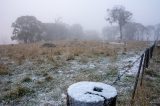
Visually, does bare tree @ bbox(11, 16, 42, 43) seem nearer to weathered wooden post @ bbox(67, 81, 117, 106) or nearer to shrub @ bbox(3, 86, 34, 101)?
shrub @ bbox(3, 86, 34, 101)

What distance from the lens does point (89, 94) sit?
2480 mm

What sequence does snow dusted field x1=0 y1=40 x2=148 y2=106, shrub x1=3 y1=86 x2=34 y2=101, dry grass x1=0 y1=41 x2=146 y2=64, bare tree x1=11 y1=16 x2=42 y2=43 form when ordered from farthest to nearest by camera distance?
bare tree x1=11 y1=16 x2=42 y2=43, dry grass x1=0 y1=41 x2=146 y2=64, shrub x1=3 y1=86 x2=34 y2=101, snow dusted field x1=0 y1=40 x2=148 y2=106

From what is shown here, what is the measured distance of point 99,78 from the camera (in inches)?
360

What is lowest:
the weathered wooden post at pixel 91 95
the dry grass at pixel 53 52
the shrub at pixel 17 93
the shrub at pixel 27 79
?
the shrub at pixel 17 93

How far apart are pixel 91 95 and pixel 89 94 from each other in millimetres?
48

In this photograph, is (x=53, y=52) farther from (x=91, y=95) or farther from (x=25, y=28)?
(x=25, y=28)

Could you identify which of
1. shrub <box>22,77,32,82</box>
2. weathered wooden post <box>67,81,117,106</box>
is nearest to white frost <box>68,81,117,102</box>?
weathered wooden post <box>67,81,117,106</box>

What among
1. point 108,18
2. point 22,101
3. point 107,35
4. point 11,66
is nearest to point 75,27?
point 108,18

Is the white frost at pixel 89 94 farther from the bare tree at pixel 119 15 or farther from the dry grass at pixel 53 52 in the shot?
the bare tree at pixel 119 15

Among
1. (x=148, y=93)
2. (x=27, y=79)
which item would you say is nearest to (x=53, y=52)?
(x=27, y=79)

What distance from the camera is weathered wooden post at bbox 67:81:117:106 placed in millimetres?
2295

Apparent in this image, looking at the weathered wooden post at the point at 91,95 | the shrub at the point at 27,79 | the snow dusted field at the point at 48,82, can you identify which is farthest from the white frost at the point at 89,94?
the shrub at the point at 27,79

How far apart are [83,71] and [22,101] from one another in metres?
4.38

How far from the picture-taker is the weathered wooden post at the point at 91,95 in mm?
2295
